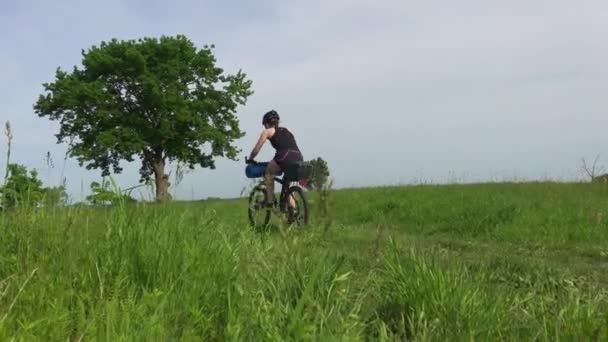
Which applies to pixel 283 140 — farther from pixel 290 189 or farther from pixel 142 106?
pixel 142 106

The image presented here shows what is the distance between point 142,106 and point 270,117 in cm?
2467

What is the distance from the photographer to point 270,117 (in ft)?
34.0

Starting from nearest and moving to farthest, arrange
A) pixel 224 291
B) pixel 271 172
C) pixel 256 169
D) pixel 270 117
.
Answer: pixel 224 291, pixel 271 172, pixel 270 117, pixel 256 169

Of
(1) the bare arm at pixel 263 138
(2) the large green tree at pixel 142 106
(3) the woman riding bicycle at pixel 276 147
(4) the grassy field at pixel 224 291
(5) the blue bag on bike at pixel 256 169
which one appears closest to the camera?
(4) the grassy field at pixel 224 291

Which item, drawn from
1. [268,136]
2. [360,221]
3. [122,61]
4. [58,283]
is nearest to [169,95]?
[122,61]

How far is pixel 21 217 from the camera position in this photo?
4.59m

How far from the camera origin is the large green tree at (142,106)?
104 feet

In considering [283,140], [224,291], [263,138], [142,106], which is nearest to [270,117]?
[263,138]

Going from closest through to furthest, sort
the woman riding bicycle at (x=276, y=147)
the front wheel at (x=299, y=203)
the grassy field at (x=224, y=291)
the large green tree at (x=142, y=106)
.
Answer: the grassy field at (x=224, y=291) → the front wheel at (x=299, y=203) → the woman riding bicycle at (x=276, y=147) → the large green tree at (x=142, y=106)

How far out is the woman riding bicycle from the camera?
1010cm

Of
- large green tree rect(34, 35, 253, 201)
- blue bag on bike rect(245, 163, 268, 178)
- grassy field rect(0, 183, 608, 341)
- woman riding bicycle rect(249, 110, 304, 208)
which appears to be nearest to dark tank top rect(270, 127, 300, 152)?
woman riding bicycle rect(249, 110, 304, 208)

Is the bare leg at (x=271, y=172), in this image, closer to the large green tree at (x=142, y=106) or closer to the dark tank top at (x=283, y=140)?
the dark tank top at (x=283, y=140)

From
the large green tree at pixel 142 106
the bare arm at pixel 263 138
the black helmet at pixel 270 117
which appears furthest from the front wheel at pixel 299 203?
the large green tree at pixel 142 106

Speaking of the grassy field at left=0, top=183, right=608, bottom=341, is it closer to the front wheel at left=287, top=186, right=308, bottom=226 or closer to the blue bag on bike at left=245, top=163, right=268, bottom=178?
the front wheel at left=287, top=186, right=308, bottom=226
